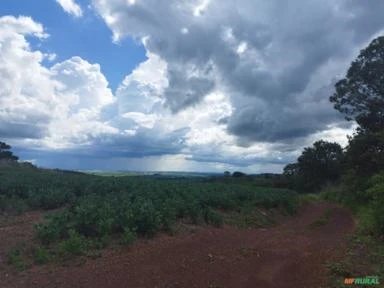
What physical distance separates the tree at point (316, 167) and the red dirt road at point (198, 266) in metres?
44.5

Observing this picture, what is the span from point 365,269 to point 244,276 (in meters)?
2.46

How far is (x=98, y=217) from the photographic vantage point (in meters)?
10.8

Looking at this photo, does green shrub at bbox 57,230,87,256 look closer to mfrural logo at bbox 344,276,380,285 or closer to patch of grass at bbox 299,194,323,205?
mfrural logo at bbox 344,276,380,285

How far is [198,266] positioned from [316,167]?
1956 inches

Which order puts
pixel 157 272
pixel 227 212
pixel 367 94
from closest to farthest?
pixel 157 272 < pixel 227 212 < pixel 367 94

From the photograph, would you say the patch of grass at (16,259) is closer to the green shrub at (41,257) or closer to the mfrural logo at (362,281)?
the green shrub at (41,257)

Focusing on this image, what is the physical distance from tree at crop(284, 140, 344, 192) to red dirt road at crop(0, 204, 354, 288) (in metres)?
44.5

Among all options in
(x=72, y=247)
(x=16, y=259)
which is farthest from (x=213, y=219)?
(x=16, y=259)

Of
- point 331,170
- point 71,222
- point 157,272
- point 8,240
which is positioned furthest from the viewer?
point 331,170

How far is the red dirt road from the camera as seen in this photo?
759 cm

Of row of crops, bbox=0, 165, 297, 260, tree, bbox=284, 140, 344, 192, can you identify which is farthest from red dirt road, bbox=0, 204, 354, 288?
tree, bbox=284, 140, 344, 192

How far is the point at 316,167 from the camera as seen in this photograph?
55.7 m

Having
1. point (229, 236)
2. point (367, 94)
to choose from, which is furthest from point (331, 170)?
point (229, 236)

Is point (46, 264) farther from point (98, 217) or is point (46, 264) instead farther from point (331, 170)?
point (331, 170)
